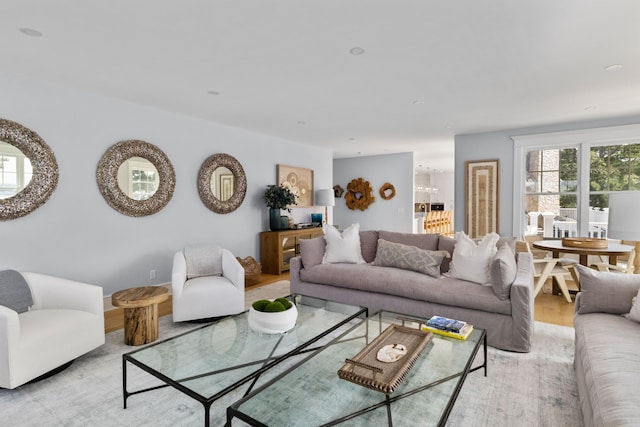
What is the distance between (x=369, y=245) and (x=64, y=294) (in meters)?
2.90

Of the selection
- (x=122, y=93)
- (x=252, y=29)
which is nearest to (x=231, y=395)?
(x=252, y=29)

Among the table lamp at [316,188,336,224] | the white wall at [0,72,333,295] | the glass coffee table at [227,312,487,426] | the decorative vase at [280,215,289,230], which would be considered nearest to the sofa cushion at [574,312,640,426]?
the glass coffee table at [227,312,487,426]

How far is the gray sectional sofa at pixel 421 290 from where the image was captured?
2.64 m

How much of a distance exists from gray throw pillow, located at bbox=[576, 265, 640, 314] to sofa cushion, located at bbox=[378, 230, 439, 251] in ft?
4.67

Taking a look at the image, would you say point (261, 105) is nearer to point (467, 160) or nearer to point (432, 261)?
point (432, 261)

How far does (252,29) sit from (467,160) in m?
4.53

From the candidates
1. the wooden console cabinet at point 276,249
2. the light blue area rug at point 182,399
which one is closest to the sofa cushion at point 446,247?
the light blue area rug at point 182,399

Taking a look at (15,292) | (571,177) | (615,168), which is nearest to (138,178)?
(15,292)

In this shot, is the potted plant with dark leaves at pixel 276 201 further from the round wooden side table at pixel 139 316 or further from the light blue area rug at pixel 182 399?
the light blue area rug at pixel 182 399

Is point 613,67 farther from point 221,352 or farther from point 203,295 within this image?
point 203,295

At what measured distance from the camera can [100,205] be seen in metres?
3.71

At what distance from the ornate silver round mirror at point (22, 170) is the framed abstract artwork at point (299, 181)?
338cm

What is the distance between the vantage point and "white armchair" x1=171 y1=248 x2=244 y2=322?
3139mm

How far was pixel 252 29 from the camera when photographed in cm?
230
